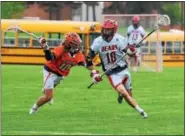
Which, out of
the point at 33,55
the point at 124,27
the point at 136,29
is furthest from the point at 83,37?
the point at 136,29

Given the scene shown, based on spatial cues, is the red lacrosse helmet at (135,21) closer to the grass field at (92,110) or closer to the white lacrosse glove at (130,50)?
the grass field at (92,110)

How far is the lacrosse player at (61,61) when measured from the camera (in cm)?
1554

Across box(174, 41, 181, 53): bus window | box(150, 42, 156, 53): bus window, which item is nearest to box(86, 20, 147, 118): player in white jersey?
→ box(150, 42, 156, 53): bus window

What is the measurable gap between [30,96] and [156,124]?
6.41 metres

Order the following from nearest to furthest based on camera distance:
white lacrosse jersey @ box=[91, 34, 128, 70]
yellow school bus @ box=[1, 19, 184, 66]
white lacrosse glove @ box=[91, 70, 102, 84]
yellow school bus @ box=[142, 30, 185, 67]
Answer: white lacrosse glove @ box=[91, 70, 102, 84], white lacrosse jersey @ box=[91, 34, 128, 70], yellow school bus @ box=[1, 19, 184, 66], yellow school bus @ box=[142, 30, 185, 67]

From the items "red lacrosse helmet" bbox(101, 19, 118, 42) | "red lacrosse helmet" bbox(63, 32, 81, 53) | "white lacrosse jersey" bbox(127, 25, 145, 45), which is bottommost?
"white lacrosse jersey" bbox(127, 25, 145, 45)

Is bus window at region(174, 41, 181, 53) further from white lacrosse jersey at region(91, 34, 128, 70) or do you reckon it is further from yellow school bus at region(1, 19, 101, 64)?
white lacrosse jersey at region(91, 34, 128, 70)

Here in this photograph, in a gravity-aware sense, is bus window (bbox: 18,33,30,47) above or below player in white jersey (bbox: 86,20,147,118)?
below

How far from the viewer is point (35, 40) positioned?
3994 centimetres

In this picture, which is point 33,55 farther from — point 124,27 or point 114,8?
point 114,8

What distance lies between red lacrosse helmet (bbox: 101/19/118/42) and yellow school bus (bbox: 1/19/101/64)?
23.5 metres

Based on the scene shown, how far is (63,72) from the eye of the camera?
1600 cm

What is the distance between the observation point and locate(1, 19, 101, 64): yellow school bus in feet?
130

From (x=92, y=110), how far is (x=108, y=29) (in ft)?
6.12
